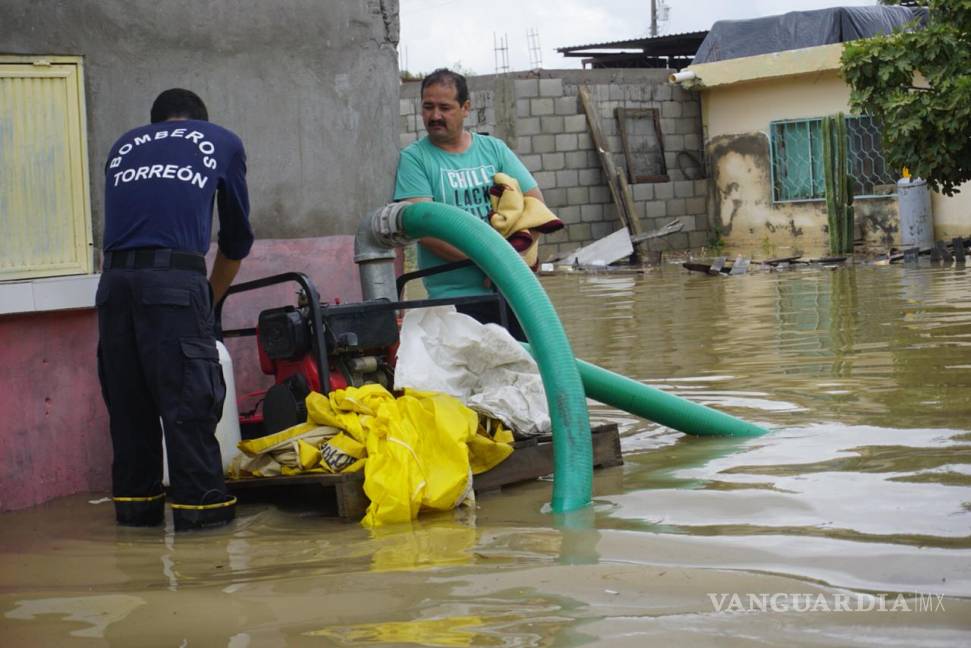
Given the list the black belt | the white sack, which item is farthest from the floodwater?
the black belt

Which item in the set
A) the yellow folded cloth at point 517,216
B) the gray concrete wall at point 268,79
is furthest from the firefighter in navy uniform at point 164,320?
the yellow folded cloth at point 517,216

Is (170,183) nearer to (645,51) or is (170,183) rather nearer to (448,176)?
(448,176)

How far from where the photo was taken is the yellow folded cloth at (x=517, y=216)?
590 centimetres

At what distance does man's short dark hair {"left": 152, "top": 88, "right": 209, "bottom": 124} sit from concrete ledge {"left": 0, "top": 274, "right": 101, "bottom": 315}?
856 mm

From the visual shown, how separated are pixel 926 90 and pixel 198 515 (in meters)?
11.4

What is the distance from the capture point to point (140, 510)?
4883mm

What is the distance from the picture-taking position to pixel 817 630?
120 inches

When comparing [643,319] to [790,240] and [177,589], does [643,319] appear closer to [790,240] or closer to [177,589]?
[177,589]

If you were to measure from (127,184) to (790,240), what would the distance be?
63.5ft

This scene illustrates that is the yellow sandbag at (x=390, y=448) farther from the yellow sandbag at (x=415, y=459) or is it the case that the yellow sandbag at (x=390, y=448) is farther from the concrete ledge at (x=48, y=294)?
the concrete ledge at (x=48, y=294)

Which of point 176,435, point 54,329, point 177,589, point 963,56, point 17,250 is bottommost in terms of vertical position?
point 177,589

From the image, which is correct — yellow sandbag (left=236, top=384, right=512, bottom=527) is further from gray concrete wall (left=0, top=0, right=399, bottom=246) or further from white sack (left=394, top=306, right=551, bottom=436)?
gray concrete wall (left=0, top=0, right=399, bottom=246)

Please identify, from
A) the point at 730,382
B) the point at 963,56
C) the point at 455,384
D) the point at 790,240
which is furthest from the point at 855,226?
the point at 455,384

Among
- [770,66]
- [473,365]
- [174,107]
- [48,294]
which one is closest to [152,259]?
[174,107]
